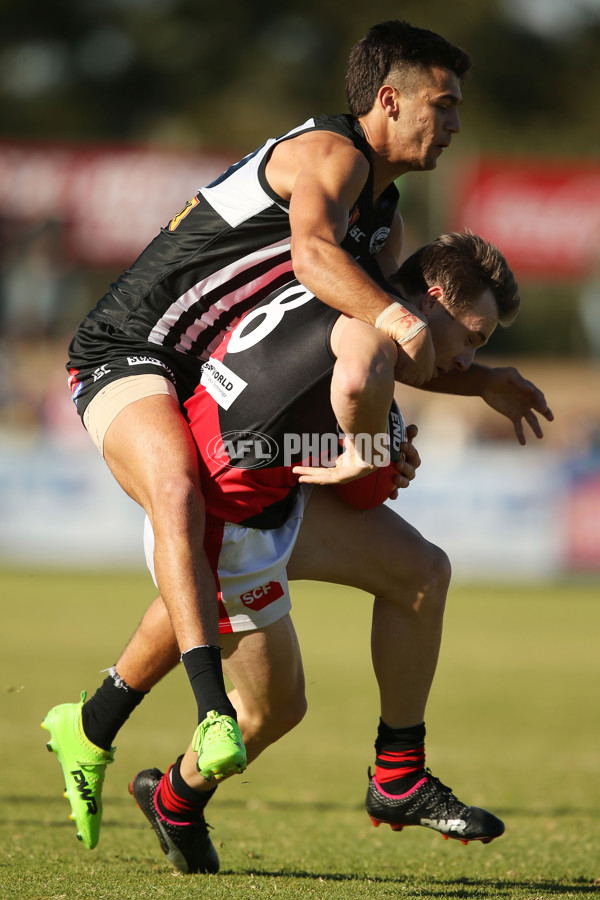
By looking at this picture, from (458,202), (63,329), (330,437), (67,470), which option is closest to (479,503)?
(67,470)

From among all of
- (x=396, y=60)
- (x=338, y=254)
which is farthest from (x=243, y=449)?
(x=396, y=60)

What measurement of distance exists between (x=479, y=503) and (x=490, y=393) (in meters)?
11.4

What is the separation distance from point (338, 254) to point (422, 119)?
2.60 feet

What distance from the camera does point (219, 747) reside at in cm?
335

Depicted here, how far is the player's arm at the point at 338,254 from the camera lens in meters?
3.57

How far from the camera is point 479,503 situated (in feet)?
51.9

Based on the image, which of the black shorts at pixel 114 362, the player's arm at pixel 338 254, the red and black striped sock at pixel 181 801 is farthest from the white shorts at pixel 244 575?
the player's arm at pixel 338 254

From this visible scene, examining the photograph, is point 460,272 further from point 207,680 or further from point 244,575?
point 207,680

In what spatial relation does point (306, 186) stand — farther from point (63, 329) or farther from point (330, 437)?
point (63, 329)

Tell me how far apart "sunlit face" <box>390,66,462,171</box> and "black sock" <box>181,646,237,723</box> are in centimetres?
176

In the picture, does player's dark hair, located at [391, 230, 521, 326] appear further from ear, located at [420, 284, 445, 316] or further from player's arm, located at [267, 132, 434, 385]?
player's arm, located at [267, 132, 434, 385]

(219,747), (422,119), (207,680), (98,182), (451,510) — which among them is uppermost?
(98,182)

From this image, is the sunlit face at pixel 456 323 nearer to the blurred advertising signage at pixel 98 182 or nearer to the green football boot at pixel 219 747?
the green football boot at pixel 219 747

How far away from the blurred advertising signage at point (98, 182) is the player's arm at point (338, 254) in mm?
20457
